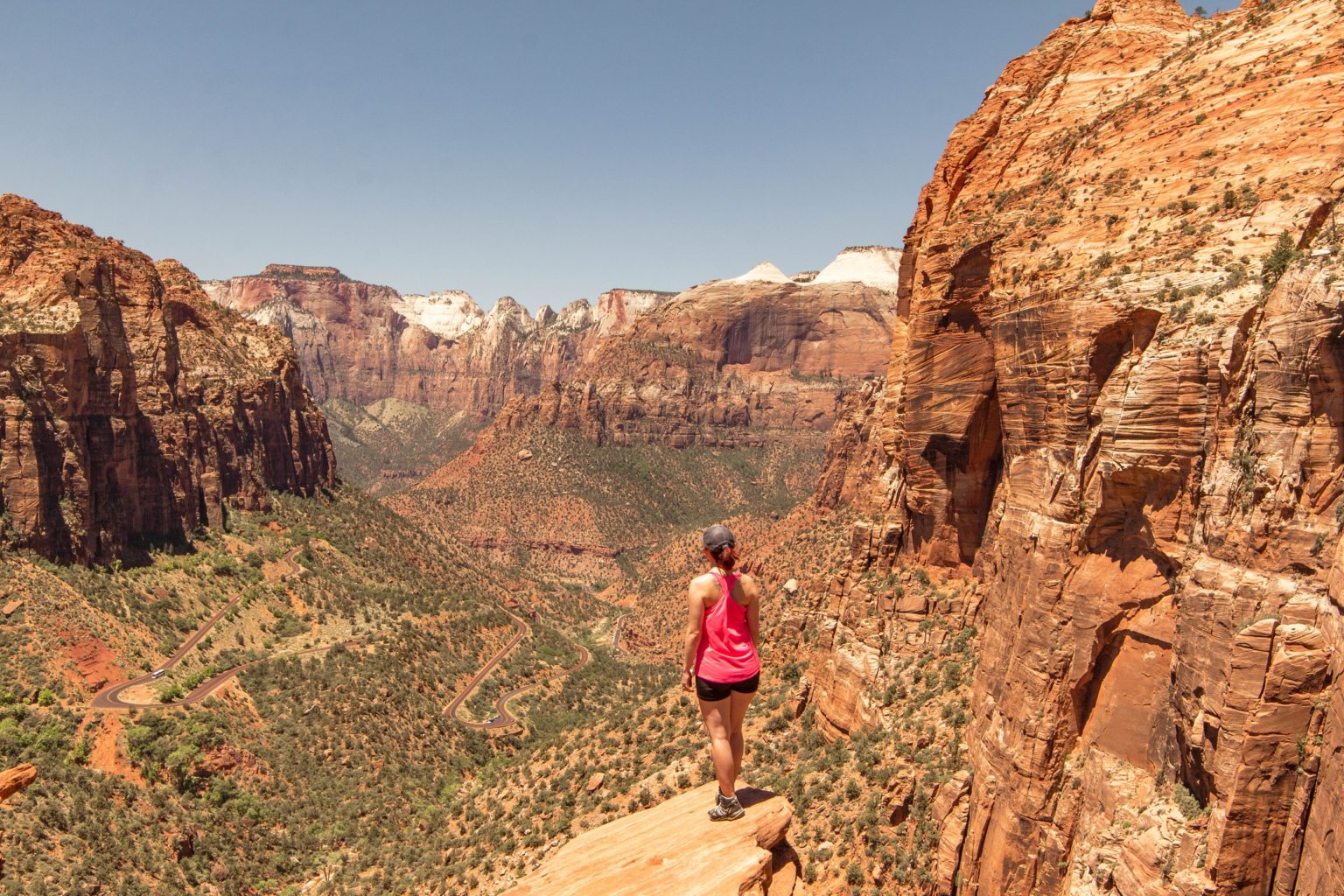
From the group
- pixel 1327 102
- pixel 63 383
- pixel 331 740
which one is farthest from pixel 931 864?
pixel 63 383

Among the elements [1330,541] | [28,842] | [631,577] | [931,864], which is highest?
[1330,541]

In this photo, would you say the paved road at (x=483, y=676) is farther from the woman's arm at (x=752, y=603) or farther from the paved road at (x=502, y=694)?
the woman's arm at (x=752, y=603)

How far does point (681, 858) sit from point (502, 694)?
212 ft

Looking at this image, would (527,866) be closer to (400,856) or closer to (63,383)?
(400,856)

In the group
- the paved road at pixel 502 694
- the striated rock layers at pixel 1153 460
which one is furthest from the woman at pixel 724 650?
the paved road at pixel 502 694

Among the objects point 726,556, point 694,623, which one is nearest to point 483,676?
point 694,623

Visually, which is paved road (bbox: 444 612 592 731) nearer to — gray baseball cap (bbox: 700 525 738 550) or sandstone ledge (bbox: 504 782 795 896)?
sandstone ledge (bbox: 504 782 795 896)

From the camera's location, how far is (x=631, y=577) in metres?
140

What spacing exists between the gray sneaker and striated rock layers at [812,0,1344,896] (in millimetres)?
9200

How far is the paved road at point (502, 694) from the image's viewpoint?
6612cm

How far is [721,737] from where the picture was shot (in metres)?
12.3

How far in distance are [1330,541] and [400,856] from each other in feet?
146

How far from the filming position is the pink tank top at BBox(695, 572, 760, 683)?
12.4m

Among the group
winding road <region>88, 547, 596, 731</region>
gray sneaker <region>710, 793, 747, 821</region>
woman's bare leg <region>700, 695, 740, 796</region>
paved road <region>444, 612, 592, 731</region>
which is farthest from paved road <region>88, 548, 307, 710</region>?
woman's bare leg <region>700, 695, 740, 796</region>
